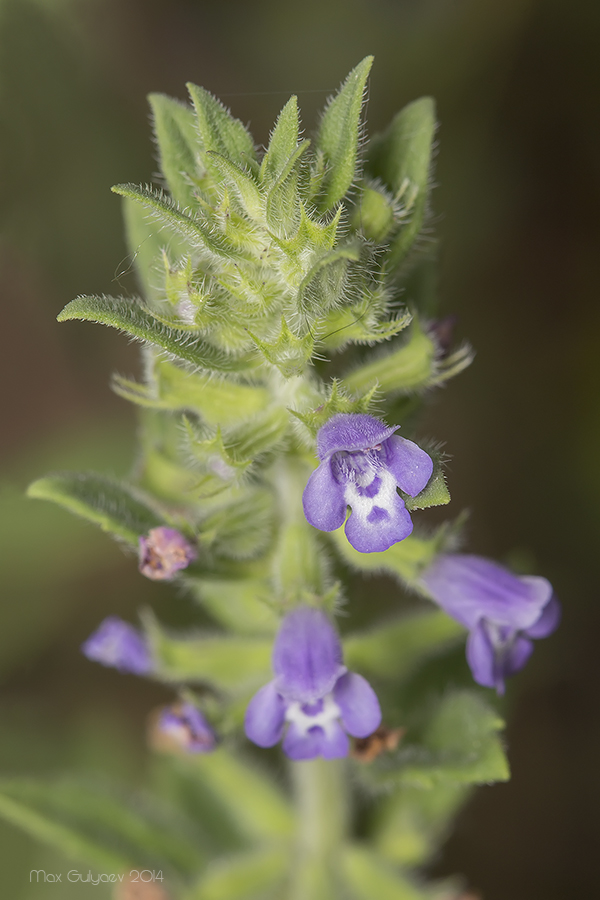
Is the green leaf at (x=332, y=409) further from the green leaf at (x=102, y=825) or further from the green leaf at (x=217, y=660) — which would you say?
the green leaf at (x=102, y=825)

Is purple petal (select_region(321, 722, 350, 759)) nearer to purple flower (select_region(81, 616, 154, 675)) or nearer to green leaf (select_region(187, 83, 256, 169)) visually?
purple flower (select_region(81, 616, 154, 675))

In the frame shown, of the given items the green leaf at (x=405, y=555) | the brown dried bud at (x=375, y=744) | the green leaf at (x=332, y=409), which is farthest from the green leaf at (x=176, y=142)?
the brown dried bud at (x=375, y=744)

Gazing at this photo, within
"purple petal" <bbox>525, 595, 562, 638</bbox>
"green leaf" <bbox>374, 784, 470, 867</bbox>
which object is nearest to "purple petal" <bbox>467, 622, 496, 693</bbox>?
"purple petal" <bbox>525, 595, 562, 638</bbox>

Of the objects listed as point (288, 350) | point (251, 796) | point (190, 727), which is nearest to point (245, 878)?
point (251, 796)

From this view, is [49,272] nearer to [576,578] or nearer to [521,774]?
[576,578]

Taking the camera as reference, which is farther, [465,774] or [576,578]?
[576,578]

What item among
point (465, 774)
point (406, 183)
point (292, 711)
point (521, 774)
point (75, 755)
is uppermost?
point (406, 183)

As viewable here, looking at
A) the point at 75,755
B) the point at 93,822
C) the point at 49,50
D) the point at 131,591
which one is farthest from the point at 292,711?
the point at 49,50
